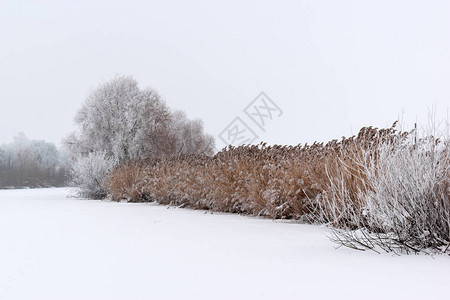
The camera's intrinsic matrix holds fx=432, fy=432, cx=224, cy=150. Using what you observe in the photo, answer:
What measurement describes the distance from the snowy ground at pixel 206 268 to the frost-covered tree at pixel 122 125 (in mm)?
16382

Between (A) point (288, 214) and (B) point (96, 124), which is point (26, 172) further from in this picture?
(A) point (288, 214)

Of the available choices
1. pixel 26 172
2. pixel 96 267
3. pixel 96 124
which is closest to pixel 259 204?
pixel 96 267

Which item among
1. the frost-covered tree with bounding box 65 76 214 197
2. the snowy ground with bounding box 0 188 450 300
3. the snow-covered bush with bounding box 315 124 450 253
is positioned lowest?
the snowy ground with bounding box 0 188 450 300

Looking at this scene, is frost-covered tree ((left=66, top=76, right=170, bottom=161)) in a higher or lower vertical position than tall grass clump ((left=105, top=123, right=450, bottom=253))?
higher

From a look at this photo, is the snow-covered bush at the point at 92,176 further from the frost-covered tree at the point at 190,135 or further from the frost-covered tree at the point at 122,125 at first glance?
the frost-covered tree at the point at 190,135

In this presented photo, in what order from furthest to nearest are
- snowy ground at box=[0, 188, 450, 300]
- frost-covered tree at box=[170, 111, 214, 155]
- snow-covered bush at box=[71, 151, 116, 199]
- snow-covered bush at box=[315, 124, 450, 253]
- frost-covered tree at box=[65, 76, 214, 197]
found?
frost-covered tree at box=[170, 111, 214, 155], frost-covered tree at box=[65, 76, 214, 197], snow-covered bush at box=[71, 151, 116, 199], snow-covered bush at box=[315, 124, 450, 253], snowy ground at box=[0, 188, 450, 300]

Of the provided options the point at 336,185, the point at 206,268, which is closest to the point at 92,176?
the point at 336,185

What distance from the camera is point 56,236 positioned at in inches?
201

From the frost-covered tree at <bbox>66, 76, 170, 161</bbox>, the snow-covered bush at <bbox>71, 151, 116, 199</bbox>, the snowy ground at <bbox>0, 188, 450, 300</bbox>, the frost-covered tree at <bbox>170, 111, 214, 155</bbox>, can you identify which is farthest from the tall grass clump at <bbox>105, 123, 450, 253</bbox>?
the frost-covered tree at <bbox>170, 111, 214, 155</bbox>

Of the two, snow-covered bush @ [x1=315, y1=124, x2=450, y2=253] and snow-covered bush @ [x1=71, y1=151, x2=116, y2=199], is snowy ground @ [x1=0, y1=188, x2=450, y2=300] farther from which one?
snow-covered bush @ [x1=71, y1=151, x2=116, y2=199]

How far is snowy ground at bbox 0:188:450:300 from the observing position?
251 centimetres

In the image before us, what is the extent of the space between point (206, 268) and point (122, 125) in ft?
62.5

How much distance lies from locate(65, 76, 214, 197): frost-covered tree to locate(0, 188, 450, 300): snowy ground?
16382mm

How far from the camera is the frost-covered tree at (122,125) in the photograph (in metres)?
21.4
